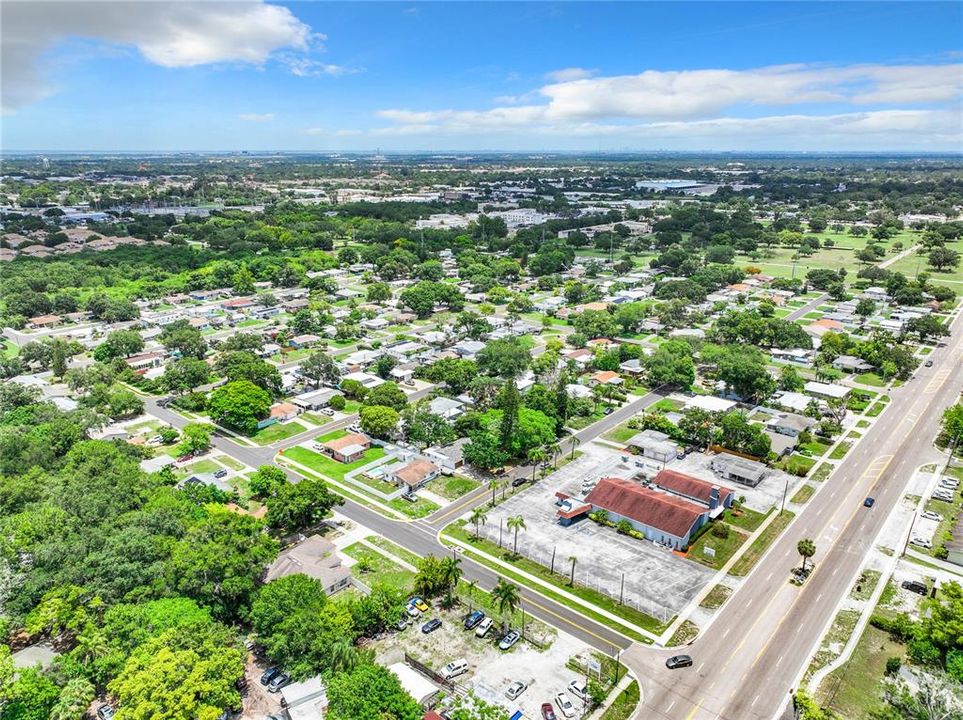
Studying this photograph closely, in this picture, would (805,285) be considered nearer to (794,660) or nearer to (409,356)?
(409,356)

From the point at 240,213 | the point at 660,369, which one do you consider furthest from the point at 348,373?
the point at 240,213

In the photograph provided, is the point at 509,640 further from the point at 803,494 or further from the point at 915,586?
the point at 803,494

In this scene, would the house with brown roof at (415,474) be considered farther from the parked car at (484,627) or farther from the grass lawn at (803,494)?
the grass lawn at (803,494)

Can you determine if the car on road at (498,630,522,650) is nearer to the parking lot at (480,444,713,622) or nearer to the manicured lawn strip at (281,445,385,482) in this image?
the parking lot at (480,444,713,622)

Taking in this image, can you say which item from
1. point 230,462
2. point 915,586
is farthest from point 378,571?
point 915,586

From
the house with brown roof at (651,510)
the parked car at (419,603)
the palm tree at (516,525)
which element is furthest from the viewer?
the house with brown roof at (651,510)

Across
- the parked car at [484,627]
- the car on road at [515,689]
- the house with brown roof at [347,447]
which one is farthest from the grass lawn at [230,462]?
the car on road at [515,689]
